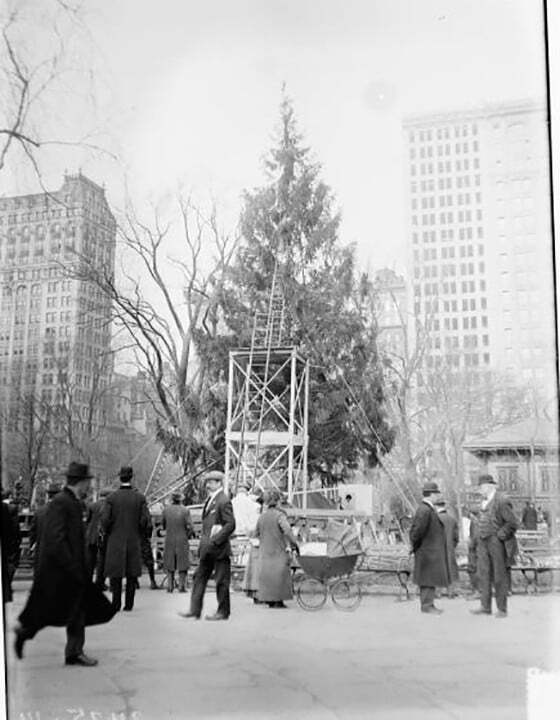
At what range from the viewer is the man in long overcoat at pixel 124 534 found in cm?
456

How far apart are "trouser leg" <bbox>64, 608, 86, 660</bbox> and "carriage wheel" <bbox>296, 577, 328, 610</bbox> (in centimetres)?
138

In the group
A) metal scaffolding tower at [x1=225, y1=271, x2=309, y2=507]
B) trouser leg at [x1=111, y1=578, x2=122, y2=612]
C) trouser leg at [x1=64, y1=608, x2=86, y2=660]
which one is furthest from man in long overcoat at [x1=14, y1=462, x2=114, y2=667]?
metal scaffolding tower at [x1=225, y1=271, x2=309, y2=507]

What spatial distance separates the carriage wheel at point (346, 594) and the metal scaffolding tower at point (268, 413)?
0.81 metres

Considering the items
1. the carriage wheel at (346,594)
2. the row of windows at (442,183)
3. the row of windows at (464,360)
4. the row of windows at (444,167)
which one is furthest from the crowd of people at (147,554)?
the row of windows at (444,167)

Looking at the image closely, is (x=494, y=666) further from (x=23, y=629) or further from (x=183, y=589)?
(x=23, y=629)

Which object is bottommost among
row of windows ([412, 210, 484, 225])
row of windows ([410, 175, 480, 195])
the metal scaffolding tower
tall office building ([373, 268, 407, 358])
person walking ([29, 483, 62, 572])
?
person walking ([29, 483, 62, 572])

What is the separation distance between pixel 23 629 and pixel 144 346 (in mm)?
1942

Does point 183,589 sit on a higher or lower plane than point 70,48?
lower

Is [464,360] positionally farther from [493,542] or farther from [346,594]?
[346,594]

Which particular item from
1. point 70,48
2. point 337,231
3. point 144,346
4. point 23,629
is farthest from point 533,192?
point 23,629

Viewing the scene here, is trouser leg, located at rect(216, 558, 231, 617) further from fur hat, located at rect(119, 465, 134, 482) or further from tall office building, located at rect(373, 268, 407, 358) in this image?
tall office building, located at rect(373, 268, 407, 358)

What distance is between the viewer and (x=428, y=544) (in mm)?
4648

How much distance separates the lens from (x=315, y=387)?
213 inches

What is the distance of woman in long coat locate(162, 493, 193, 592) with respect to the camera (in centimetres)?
480
